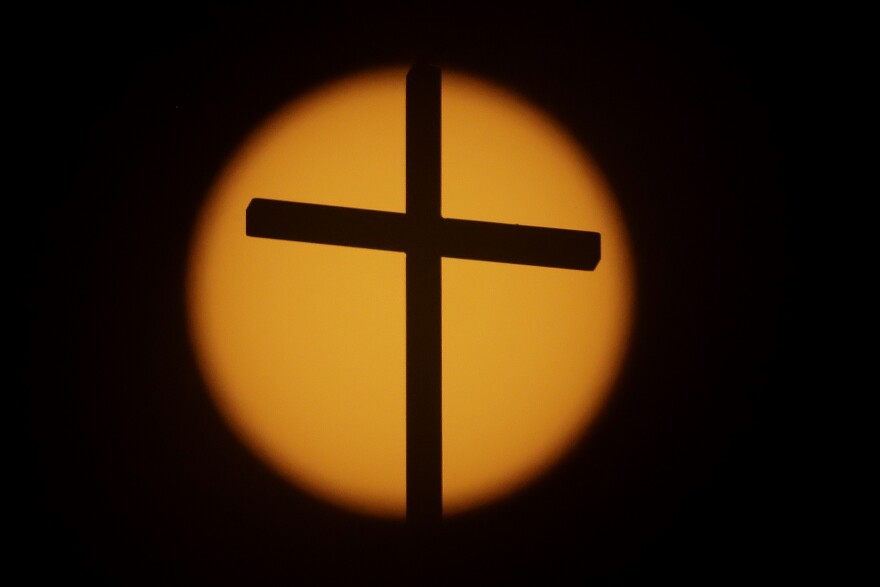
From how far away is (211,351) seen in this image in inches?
90.1

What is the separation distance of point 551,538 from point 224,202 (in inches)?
54.4

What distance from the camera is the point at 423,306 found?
1.97 metres

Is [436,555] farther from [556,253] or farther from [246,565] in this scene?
[556,253]

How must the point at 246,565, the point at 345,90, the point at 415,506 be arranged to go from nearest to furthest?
the point at 415,506, the point at 246,565, the point at 345,90

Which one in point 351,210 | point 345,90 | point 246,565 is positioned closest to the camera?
point 351,210

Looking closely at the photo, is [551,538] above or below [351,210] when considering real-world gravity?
below

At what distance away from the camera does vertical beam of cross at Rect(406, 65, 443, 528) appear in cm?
191

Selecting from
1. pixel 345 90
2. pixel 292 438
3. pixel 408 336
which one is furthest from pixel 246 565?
pixel 345 90

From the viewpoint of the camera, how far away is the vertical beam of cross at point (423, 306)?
75.2 inches

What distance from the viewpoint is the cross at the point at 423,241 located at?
192cm

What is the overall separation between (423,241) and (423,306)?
0.18 metres

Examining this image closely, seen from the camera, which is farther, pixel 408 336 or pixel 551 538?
pixel 551 538

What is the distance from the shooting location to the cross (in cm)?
192

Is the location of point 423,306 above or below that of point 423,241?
below
